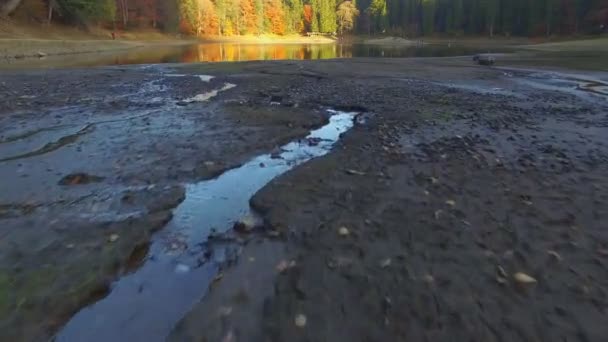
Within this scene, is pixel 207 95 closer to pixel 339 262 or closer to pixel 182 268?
pixel 182 268

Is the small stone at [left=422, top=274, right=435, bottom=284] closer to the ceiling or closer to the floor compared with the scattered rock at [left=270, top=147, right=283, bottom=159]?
closer to the floor

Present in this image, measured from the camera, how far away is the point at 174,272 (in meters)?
4.00

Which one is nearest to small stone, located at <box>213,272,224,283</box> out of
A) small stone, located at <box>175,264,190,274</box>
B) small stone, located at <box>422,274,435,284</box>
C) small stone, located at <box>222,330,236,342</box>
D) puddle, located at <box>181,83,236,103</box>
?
small stone, located at <box>175,264,190,274</box>

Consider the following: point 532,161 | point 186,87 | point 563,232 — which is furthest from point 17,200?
point 186,87

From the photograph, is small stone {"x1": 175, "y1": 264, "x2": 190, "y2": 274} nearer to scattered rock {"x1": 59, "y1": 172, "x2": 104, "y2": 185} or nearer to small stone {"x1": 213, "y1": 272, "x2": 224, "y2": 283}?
small stone {"x1": 213, "y1": 272, "x2": 224, "y2": 283}

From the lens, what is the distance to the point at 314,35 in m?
140

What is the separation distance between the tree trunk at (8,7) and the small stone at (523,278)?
70212mm

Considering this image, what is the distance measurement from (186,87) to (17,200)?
1298 centimetres

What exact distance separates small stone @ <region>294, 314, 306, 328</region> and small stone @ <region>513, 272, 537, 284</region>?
7.67 feet

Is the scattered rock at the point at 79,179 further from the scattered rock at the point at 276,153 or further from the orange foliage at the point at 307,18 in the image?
the orange foliage at the point at 307,18

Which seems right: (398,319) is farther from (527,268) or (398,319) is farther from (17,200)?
(17,200)

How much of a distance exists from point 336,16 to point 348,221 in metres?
161

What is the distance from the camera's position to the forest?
6831cm

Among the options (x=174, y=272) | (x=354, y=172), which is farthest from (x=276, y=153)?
(x=174, y=272)
